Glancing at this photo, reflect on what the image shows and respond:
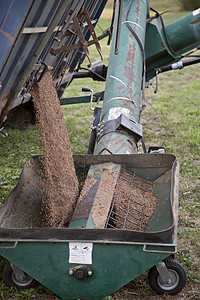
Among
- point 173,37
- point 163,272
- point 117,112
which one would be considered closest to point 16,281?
point 163,272

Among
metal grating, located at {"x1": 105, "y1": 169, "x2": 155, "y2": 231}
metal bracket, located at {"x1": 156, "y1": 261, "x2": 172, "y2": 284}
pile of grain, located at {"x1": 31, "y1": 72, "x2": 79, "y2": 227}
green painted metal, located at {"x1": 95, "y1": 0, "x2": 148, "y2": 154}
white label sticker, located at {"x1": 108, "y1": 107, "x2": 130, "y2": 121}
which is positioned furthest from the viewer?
white label sticker, located at {"x1": 108, "y1": 107, "x2": 130, "y2": 121}

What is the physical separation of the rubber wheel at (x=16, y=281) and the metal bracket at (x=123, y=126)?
5.22 ft

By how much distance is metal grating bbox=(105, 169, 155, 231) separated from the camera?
345 centimetres

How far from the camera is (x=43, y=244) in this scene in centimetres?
289

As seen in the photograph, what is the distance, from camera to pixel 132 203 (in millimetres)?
3709

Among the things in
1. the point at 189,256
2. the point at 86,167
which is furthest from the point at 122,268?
the point at 86,167

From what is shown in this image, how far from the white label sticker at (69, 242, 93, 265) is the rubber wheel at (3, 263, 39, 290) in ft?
1.84

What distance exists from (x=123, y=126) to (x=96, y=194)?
0.88m

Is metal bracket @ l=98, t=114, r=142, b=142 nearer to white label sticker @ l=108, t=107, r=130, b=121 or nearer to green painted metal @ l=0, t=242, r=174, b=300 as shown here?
white label sticker @ l=108, t=107, r=130, b=121

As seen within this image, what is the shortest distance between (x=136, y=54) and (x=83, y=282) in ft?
9.00

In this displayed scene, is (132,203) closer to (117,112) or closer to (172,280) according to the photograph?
(172,280)

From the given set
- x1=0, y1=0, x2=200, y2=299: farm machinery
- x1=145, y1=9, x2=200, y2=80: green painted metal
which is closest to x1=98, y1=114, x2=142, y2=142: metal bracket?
x1=0, y1=0, x2=200, y2=299: farm machinery

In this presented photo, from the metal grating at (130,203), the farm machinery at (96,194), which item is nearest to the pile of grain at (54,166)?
the farm machinery at (96,194)

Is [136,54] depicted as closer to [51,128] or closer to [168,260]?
[51,128]
